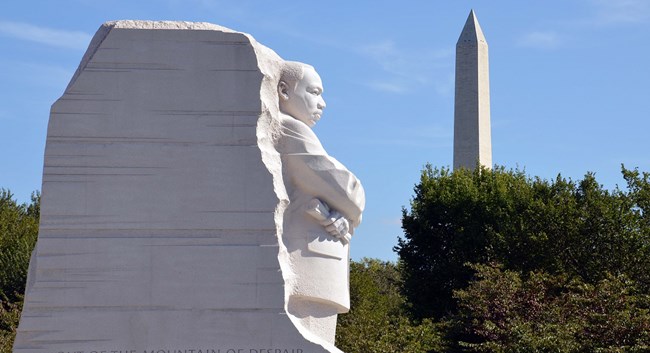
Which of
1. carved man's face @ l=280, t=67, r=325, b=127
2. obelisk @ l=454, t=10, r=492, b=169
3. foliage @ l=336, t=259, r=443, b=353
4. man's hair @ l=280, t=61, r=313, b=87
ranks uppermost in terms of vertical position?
obelisk @ l=454, t=10, r=492, b=169

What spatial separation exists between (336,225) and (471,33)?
34466 mm

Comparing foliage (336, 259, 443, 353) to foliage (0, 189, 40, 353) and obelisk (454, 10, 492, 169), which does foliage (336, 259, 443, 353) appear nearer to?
foliage (0, 189, 40, 353)

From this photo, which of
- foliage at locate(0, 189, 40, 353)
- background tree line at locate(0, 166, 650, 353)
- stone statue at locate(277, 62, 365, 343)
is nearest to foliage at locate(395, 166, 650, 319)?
background tree line at locate(0, 166, 650, 353)

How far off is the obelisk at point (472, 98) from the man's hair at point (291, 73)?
32758mm

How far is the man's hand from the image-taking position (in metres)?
11.3

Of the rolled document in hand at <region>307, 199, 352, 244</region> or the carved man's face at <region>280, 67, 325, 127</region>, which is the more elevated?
the carved man's face at <region>280, 67, 325, 127</region>

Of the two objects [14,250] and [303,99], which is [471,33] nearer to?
[14,250]

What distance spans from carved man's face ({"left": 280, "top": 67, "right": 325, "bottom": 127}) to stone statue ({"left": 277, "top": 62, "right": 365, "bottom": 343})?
0.09 meters

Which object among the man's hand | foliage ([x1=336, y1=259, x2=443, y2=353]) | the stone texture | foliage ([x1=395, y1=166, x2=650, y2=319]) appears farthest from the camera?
foliage ([x1=395, y1=166, x2=650, y2=319])

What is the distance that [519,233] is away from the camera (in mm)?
29906

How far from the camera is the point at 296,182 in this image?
1129 cm

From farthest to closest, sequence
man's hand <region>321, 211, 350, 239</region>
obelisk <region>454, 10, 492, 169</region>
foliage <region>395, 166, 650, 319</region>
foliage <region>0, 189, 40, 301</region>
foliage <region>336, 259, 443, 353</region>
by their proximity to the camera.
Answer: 1. obelisk <region>454, 10, 492, 169</region>
2. foliage <region>0, 189, 40, 301</region>
3. foliage <region>395, 166, 650, 319</region>
4. foliage <region>336, 259, 443, 353</region>
5. man's hand <region>321, 211, 350, 239</region>

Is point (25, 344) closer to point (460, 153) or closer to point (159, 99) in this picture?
point (159, 99)

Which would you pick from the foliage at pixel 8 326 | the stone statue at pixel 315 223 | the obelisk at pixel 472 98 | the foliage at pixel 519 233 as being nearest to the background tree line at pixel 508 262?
the foliage at pixel 519 233
